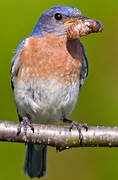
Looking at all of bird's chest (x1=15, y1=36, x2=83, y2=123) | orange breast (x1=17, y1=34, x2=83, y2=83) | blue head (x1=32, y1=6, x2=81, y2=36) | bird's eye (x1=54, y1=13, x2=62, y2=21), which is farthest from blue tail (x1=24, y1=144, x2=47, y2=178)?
bird's eye (x1=54, y1=13, x2=62, y2=21)

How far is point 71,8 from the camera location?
5.22 meters

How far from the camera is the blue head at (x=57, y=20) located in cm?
522

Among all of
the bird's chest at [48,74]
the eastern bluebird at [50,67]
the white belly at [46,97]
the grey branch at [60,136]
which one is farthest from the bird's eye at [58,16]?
the grey branch at [60,136]

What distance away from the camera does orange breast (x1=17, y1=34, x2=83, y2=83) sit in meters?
5.28

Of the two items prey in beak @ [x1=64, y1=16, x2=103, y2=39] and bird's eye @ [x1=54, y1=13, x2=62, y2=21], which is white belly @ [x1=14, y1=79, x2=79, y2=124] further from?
bird's eye @ [x1=54, y1=13, x2=62, y2=21]

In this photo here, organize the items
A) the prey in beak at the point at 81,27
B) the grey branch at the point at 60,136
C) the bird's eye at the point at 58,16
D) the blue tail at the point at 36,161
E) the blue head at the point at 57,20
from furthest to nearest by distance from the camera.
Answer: the blue tail at the point at 36,161 < the bird's eye at the point at 58,16 < the blue head at the point at 57,20 < the prey in beak at the point at 81,27 < the grey branch at the point at 60,136

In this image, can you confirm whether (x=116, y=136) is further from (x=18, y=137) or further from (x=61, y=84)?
(x=61, y=84)

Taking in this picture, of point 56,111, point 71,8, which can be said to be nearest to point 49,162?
point 56,111

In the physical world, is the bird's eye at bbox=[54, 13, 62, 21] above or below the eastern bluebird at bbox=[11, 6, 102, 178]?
above

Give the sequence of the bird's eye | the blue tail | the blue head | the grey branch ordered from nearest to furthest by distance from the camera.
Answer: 1. the grey branch
2. the blue head
3. the bird's eye
4. the blue tail

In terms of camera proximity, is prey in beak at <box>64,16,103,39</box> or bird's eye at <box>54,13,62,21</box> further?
bird's eye at <box>54,13,62,21</box>

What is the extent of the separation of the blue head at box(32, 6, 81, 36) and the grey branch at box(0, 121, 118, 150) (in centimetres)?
140

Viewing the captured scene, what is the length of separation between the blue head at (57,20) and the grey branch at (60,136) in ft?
4.59

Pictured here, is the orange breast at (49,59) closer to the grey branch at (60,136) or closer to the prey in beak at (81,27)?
the prey in beak at (81,27)
